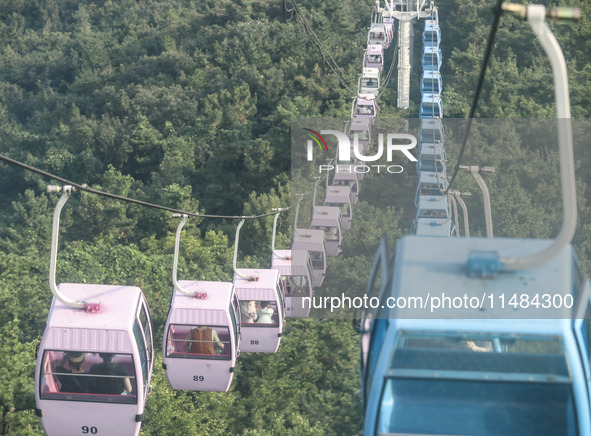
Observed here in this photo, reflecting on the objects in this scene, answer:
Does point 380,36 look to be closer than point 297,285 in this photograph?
No

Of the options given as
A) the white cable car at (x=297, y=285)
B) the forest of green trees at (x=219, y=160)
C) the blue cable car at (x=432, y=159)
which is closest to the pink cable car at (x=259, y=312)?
the forest of green trees at (x=219, y=160)

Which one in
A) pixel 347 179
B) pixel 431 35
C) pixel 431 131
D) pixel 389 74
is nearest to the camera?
pixel 347 179

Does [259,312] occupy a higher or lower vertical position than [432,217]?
lower

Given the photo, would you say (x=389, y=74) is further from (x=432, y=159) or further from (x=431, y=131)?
(x=432, y=159)

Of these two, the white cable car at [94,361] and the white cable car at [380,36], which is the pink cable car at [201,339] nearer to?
the white cable car at [94,361]

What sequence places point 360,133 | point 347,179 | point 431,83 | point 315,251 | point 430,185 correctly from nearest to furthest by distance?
point 315,251 → point 430,185 → point 347,179 → point 360,133 → point 431,83

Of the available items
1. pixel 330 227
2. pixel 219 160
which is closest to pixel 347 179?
pixel 330 227

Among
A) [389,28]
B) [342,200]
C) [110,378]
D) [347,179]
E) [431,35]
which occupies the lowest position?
[110,378]
